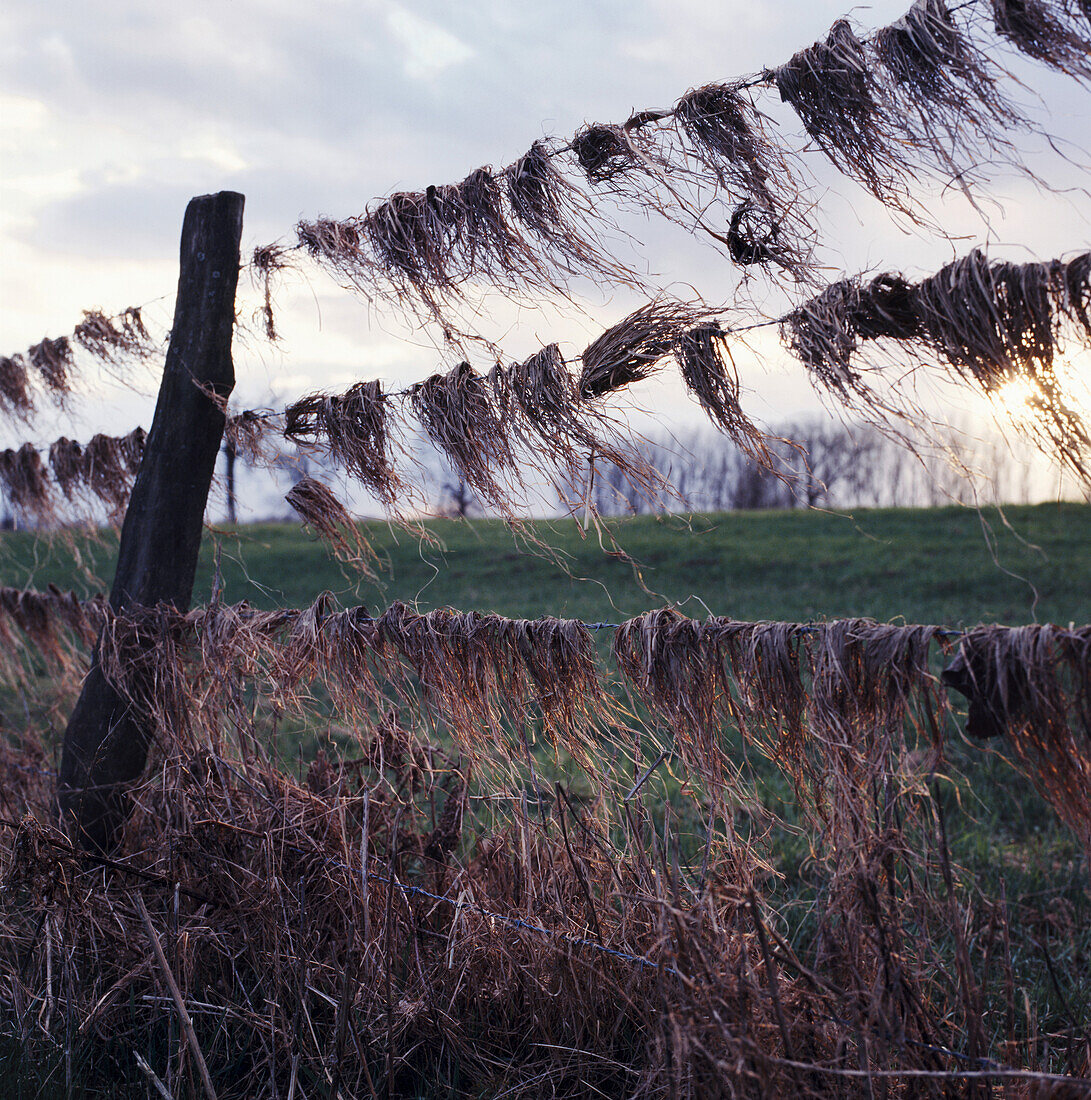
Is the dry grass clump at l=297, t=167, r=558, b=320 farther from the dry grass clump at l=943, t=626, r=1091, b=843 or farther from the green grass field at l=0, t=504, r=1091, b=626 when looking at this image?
the green grass field at l=0, t=504, r=1091, b=626

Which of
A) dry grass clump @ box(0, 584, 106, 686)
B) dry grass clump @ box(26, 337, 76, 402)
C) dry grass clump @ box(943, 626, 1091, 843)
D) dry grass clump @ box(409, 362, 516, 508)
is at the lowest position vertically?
dry grass clump @ box(0, 584, 106, 686)

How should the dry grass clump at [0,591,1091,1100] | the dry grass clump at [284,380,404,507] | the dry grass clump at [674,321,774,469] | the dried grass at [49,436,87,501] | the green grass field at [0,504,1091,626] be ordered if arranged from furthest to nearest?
the green grass field at [0,504,1091,626] → the dried grass at [49,436,87,501] → the dry grass clump at [284,380,404,507] → the dry grass clump at [674,321,774,469] → the dry grass clump at [0,591,1091,1100]

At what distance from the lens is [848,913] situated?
1.85 meters

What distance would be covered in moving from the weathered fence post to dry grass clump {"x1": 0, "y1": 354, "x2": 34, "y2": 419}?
6.46ft

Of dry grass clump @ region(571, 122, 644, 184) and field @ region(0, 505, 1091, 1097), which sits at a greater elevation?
dry grass clump @ region(571, 122, 644, 184)

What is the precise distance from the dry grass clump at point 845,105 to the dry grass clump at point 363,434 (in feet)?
4.91

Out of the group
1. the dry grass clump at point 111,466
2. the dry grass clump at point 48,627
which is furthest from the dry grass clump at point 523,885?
the dry grass clump at point 111,466

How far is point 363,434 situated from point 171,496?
0.90 meters

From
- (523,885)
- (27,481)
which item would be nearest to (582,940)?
(523,885)

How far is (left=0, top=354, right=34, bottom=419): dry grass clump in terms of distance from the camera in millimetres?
4777

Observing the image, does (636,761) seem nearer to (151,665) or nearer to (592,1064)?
(592,1064)

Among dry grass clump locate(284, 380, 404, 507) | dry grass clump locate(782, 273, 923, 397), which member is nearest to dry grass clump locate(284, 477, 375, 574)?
dry grass clump locate(284, 380, 404, 507)

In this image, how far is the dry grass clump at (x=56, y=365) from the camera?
4.54 m

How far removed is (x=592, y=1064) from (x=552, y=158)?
251cm
